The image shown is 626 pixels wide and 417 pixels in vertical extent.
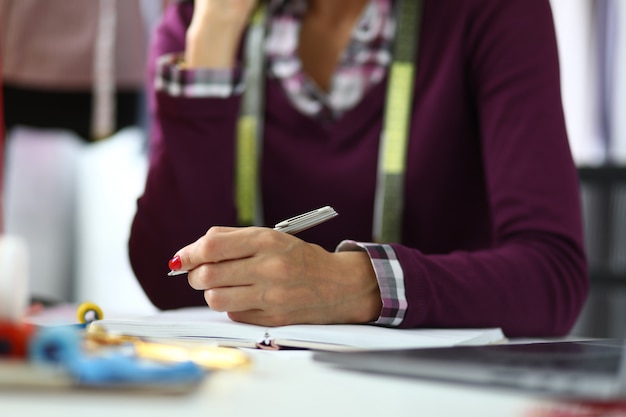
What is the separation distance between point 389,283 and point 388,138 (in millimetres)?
344

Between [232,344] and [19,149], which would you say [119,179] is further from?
[232,344]

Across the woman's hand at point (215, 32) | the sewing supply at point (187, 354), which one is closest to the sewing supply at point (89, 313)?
the sewing supply at point (187, 354)

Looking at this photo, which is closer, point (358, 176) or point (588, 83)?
point (358, 176)

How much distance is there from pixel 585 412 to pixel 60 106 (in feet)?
4.87

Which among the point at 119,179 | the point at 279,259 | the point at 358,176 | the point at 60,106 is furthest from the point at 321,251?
the point at 119,179

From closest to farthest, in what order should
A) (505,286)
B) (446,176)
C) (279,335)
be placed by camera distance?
1. (279,335)
2. (505,286)
3. (446,176)

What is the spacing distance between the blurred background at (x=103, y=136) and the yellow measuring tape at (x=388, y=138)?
71cm

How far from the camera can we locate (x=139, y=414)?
0.96 feet

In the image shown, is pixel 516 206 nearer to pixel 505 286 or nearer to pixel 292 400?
pixel 505 286

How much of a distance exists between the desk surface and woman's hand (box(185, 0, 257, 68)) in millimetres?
519

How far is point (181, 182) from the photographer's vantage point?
0.83m

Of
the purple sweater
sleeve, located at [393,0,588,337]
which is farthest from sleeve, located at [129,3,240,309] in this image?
sleeve, located at [393,0,588,337]

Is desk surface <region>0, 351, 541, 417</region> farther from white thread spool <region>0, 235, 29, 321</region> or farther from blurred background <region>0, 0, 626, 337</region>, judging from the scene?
blurred background <region>0, 0, 626, 337</region>

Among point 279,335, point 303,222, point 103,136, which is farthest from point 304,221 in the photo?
point 103,136
